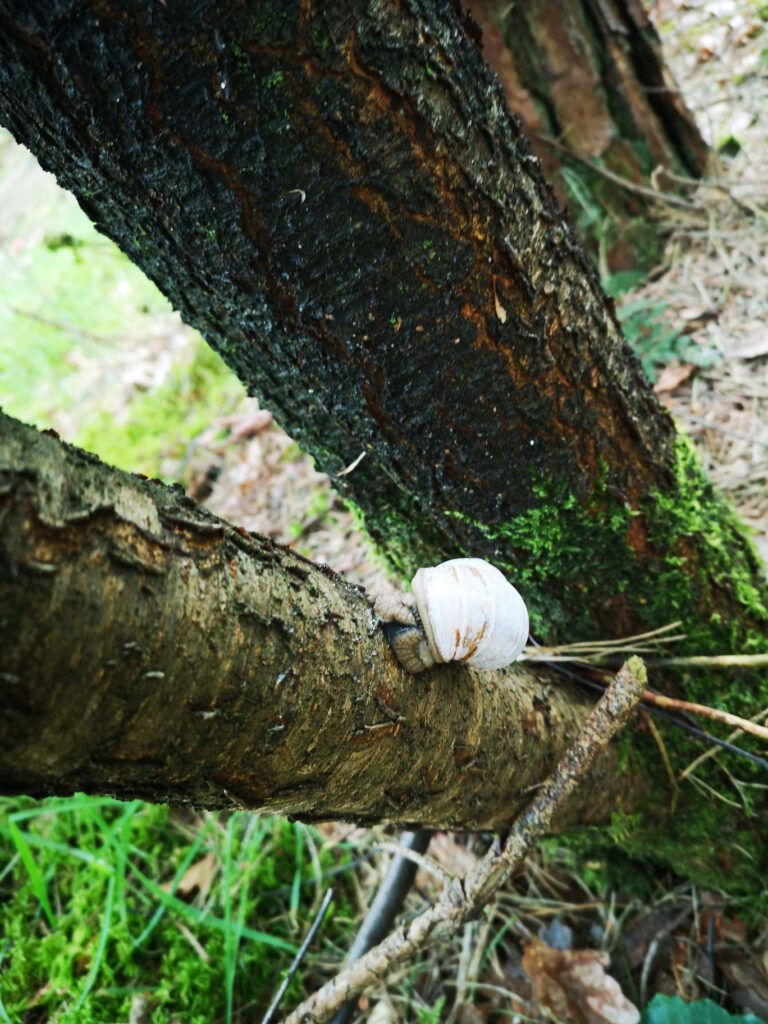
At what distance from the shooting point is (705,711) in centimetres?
166

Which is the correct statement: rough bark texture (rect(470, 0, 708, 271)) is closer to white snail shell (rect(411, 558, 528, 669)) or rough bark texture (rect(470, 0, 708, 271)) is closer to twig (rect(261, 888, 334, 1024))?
white snail shell (rect(411, 558, 528, 669))

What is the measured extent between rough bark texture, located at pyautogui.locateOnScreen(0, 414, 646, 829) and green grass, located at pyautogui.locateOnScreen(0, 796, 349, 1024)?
0.99 meters

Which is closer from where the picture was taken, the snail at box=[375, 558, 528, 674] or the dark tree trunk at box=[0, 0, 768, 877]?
the dark tree trunk at box=[0, 0, 768, 877]

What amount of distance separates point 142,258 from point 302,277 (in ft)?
1.18

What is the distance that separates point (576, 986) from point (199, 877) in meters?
1.21

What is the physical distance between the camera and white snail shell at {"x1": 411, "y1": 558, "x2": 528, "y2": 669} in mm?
1235

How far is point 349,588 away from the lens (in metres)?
1.30

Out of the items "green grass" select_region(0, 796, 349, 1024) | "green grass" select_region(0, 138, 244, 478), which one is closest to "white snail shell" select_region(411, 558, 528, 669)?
"green grass" select_region(0, 796, 349, 1024)

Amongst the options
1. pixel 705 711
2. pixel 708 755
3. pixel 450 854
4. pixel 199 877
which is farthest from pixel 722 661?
pixel 199 877

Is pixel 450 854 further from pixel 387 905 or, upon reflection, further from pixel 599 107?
pixel 599 107

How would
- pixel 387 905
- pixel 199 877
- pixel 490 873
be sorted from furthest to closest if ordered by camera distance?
pixel 199 877
pixel 387 905
pixel 490 873

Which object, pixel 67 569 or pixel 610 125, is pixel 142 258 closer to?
pixel 67 569

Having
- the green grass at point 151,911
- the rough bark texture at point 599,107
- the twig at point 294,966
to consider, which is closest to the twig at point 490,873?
the twig at point 294,966

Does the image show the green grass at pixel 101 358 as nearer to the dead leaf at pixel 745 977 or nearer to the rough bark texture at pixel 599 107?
the rough bark texture at pixel 599 107
